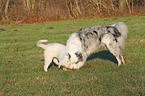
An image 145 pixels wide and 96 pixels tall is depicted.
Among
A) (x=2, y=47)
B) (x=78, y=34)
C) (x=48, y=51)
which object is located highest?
(x=78, y=34)

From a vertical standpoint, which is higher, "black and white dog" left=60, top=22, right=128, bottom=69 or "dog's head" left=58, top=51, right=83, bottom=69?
"black and white dog" left=60, top=22, right=128, bottom=69

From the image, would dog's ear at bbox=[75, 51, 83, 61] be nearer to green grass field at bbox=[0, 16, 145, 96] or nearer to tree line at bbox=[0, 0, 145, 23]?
green grass field at bbox=[0, 16, 145, 96]

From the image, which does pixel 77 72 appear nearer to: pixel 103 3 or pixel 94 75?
pixel 94 75

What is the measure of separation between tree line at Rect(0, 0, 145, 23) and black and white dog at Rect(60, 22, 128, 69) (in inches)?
608

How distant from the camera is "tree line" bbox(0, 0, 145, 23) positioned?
68.7 feet

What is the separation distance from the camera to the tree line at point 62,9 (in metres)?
21.0

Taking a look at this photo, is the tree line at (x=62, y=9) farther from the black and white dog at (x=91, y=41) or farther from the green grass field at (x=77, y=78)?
the black and white dog at (x=91, y=41)

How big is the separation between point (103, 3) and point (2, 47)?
14.9 m

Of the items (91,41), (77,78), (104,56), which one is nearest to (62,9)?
(104,56)

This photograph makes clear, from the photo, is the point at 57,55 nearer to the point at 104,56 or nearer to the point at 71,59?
the point at 71,59

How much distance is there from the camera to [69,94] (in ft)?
13.6

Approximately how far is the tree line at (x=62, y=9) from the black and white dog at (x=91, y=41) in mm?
15446

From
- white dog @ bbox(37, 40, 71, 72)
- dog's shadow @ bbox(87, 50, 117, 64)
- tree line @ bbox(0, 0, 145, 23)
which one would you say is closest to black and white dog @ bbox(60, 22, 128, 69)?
white dog @ bbox(37, 40, 71, 72)

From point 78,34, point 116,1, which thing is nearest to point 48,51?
point 78,34
